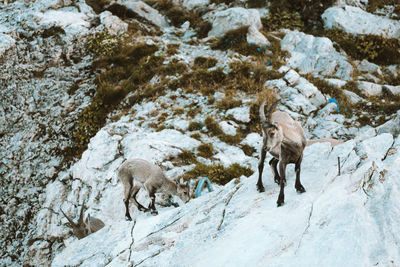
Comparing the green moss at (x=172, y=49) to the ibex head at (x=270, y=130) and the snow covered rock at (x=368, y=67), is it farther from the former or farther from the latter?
the ibex head at (x=270, y=130)

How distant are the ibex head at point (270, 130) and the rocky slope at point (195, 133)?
1045 millimetres

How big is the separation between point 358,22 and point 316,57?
16.3 feet

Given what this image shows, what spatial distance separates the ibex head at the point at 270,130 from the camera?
4383 mm

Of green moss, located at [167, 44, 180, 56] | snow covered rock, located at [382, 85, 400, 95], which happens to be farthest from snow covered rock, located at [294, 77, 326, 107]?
green moss, located at [167, 44, 180, 56]

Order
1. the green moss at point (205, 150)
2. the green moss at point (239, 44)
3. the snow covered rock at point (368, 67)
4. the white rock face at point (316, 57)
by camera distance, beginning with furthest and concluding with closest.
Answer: the green moss at point (239, 44), the snow covered rock at point (368, 67), the white rock face at point (316, 57), the green moss at point (205, 150)

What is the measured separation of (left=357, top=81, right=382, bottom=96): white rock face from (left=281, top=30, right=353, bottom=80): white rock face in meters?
0.92

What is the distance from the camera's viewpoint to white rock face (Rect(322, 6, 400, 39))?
16.8 m

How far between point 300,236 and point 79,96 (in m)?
13.2

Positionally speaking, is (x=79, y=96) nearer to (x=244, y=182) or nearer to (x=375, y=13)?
(x=244, y=182)

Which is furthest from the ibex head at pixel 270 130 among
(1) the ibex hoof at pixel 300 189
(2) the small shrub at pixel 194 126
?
(2) the small shrub at pixel 194 126

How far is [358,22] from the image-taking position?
17406 mm

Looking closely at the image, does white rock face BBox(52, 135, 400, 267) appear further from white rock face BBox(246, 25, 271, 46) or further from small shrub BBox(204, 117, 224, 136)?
white rock face BBox(246, 25, 271, 46)

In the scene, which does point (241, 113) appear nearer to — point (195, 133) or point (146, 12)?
point (195, 133)

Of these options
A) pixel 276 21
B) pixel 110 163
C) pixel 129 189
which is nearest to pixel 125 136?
pixel 110 163
